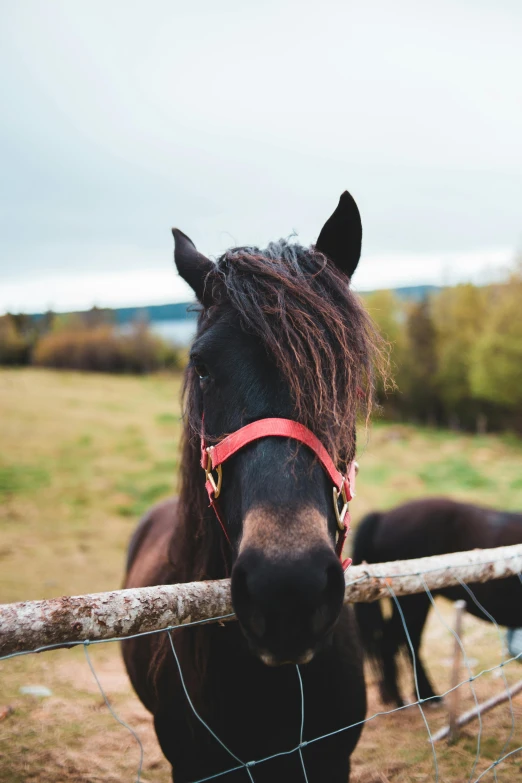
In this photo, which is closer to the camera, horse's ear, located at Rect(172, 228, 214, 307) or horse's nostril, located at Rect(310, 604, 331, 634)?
horse's nostril, located at Rect(310, 604, 331, 634)

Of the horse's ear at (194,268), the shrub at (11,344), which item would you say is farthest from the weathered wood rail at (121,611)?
the shrub at (11,344)

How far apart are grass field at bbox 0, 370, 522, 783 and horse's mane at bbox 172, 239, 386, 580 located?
49 cm

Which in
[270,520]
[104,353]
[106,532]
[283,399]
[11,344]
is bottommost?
[106,532]

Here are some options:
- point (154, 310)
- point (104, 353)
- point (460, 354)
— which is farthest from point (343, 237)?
point (154, 310)

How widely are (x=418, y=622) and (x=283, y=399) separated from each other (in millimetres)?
4388

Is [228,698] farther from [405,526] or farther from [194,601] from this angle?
[405,526]

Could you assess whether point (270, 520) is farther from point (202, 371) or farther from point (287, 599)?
point (202, 371)

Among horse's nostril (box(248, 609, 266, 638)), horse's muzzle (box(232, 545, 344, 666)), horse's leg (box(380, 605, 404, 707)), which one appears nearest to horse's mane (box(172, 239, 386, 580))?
horse's muzzle (box(232, 545, 344, 666))

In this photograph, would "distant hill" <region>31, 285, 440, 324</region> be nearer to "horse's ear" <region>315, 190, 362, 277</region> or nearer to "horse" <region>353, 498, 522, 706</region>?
"horse" <region>353, 498, 522, 706</region>

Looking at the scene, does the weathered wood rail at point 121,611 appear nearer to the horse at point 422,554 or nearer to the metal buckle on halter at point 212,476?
the metal buckle on halter at point 212,476

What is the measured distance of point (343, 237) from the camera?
6.77 ft

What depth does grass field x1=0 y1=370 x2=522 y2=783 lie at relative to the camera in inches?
131

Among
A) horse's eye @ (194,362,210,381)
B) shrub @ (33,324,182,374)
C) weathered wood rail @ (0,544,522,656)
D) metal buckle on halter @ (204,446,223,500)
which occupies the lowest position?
weathered wood rail @ (0,544,522,656)

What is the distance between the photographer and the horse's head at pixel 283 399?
4.24 ft
